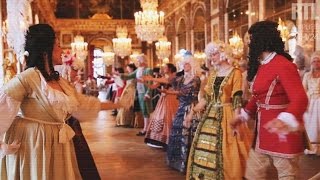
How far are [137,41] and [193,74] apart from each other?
1725 cm

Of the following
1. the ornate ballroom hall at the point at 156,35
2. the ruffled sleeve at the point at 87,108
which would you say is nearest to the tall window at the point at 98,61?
the ornate ballroom hall at the point at 156,35

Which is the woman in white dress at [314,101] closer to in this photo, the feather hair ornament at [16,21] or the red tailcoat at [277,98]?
the red tailcoat at [277,98]

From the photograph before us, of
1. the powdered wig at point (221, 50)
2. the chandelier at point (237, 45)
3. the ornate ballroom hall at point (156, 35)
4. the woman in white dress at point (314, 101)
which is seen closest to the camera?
the powdered wig at point (221, 50)

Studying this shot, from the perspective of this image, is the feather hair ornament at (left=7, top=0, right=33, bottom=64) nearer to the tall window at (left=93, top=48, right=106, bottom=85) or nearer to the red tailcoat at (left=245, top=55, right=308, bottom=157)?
the red tailcoat at (left=245, top=55, right=308, bottom=157)

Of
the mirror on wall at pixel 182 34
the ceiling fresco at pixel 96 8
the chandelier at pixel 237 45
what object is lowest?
the chandelier at pixel 237 45

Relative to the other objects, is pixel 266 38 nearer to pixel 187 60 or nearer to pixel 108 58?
pixel 187 60

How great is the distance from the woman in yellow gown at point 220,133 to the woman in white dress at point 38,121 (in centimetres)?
137

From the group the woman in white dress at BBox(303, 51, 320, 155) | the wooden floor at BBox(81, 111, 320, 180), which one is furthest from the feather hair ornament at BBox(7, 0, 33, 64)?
the woman in white dress at BBox(303, 51, 320, 155)

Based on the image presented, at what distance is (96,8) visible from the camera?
21.3 meters

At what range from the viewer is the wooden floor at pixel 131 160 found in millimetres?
4277

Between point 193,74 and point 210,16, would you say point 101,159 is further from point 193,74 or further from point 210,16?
point 210,16

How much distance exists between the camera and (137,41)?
21.5 meters

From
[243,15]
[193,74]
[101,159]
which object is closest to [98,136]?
[101,159]

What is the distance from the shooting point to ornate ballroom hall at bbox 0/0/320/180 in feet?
15.8
